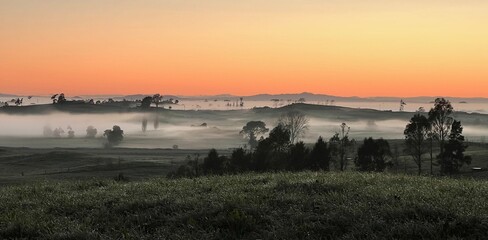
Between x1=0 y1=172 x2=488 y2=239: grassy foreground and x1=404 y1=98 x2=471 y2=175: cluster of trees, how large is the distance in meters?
90.3

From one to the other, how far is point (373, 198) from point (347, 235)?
3.08m

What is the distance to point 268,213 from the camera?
1260 cm

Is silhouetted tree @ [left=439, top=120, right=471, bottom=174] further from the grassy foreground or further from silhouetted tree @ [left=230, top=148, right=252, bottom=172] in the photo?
the grassy foreground

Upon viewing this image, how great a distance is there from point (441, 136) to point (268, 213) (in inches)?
4420

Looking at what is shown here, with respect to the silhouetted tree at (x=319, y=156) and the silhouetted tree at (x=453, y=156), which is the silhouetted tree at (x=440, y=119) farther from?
the silhouetted tree at (x=319, y=156)

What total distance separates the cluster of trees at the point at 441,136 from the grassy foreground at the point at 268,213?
90.3 meters

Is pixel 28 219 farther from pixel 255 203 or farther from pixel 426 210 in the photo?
pixel 426 210

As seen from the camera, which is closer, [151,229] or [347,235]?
[347,235]

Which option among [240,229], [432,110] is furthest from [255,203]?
[432,110]

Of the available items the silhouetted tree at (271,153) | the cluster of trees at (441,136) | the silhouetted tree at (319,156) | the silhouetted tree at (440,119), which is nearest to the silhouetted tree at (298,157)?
the silhouetted tree at (319,156)

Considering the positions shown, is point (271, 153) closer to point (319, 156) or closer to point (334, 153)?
point (334, 153)

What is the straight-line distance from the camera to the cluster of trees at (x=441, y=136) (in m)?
102

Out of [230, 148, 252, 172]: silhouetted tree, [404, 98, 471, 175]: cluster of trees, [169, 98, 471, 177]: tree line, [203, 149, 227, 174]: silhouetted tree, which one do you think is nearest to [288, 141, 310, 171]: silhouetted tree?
[169, 98, 471, 177]: tree line

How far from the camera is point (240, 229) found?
453 inches
